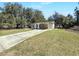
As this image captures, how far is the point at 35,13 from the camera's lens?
964cm

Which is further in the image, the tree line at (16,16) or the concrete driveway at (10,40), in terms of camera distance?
the tree line at (16,16)

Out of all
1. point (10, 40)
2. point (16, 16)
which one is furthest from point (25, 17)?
point (10, 40)

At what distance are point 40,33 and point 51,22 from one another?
4.07m

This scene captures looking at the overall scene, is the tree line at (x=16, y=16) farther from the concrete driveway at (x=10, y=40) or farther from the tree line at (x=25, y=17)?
the concrete driveway at (x=10, y=40)

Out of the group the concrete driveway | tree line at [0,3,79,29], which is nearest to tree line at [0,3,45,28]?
tree line at [0,3,79,29]

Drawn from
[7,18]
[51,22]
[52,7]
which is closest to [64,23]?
[51,22]

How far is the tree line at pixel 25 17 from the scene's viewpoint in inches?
366

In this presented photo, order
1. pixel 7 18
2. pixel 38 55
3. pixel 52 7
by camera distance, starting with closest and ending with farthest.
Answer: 1. pixel 38 55
2. pixel 52 7
3. pixel 7 18

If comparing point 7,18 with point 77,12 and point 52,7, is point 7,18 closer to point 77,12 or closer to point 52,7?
point 52,7

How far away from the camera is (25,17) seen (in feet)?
33.7

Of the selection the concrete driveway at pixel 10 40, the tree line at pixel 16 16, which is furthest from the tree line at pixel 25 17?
the concrete driveway at pixel 10 40

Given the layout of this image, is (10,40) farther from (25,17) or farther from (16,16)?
(16,16)

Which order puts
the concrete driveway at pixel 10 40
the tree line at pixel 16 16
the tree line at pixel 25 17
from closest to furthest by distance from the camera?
the concrete driveway at pixel 10 40
the tree line at pixel 25 17
the tree line at pixel 16 16

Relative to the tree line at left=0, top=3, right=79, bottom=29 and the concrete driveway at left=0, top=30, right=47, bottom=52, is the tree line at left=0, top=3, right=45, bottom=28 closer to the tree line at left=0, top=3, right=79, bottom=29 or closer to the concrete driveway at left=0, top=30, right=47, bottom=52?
the tree line at left=0, top=3, right=79, bottom=29
